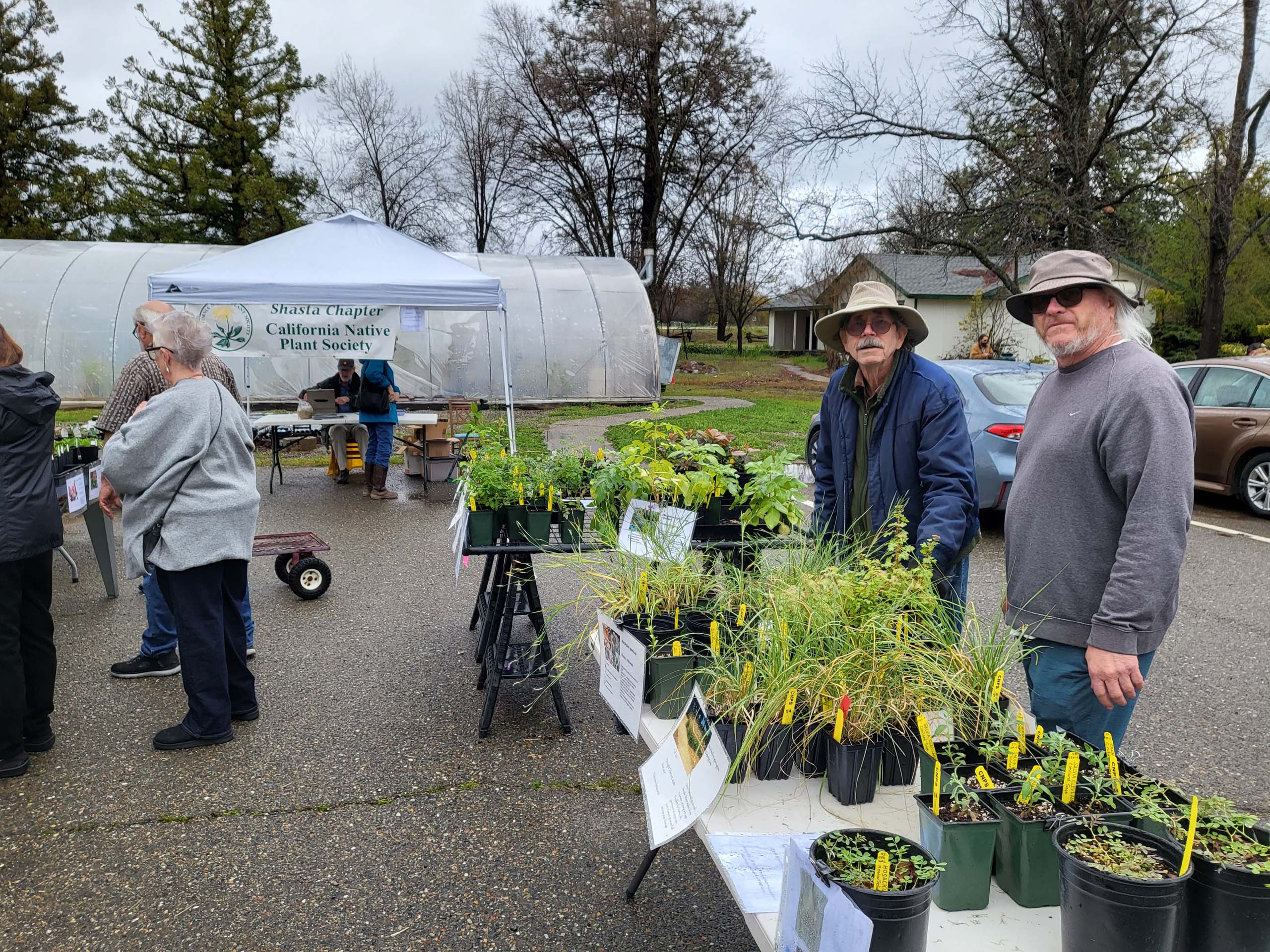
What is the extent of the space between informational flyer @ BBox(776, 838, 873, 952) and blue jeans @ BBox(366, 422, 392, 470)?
8.67 meters

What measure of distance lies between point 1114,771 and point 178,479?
3380 mm

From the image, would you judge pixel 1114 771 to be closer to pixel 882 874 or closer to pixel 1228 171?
pixel 882 874

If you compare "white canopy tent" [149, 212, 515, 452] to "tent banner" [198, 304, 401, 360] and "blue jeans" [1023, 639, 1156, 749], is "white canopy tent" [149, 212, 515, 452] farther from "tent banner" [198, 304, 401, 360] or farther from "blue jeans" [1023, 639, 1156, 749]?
"blue jeans" [1023, 639, 1156, 749]

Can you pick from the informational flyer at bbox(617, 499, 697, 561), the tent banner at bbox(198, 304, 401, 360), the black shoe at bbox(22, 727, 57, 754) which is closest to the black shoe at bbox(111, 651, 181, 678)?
the black shoe at bbox(22, 727, 57, 754)

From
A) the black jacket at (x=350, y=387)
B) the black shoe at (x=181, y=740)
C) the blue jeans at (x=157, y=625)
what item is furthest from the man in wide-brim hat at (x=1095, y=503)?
the black jacket at (x=350, y=387)

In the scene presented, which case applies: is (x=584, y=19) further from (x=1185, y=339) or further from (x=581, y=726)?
(x=581, y=726)

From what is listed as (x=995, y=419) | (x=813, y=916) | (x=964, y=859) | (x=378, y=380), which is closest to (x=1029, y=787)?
(x=964, y=859)

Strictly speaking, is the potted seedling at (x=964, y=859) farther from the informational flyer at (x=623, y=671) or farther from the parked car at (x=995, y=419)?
the parked car at (x=995, y=419)

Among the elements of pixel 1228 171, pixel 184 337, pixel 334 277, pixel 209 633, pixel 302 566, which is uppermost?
pixel 1228 171

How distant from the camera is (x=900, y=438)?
2.83 meters

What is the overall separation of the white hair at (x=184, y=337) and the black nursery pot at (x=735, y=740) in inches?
105

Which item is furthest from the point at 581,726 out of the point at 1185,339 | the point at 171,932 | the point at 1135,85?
the point at 1185,339

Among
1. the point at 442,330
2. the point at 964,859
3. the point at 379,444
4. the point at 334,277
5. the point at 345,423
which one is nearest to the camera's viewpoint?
the point at 964,859

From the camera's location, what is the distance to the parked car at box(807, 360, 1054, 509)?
746cm
